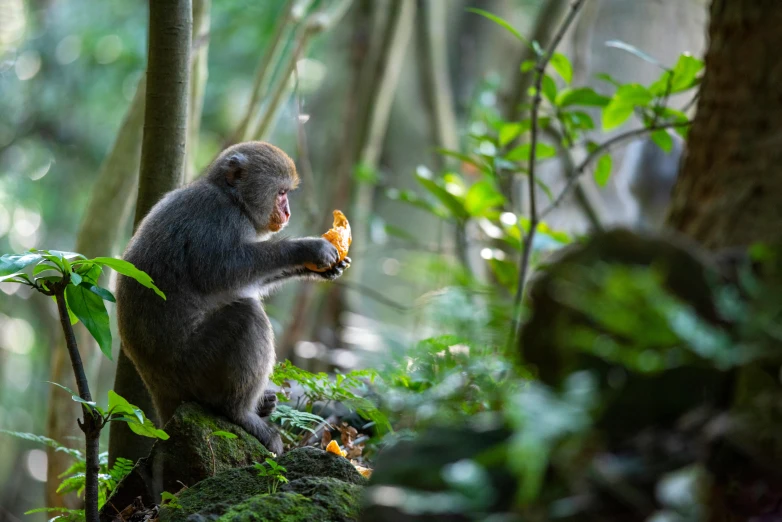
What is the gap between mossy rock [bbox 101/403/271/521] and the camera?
124 inches

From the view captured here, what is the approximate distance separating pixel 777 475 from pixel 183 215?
2.98 m

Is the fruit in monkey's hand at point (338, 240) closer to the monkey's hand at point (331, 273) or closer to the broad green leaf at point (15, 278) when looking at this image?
the monkey's hand at point (331, 273)

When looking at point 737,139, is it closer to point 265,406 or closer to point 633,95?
point 633,95

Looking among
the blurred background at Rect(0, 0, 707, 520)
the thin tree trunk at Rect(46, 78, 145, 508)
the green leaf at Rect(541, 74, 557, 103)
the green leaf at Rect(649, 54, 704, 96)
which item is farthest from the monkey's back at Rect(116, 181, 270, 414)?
the green leaf at Rect(649, 54, 704, 96)

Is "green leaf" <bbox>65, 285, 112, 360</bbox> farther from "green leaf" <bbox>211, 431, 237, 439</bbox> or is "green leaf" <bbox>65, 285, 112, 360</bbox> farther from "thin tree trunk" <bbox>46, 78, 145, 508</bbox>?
"thin tree trunk" <bbox>46, 78, 145, 508</bbox>

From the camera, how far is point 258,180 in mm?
4535

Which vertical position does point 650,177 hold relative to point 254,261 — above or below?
above

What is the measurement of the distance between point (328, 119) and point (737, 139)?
1008 cm

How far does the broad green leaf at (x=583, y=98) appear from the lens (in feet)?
13.5

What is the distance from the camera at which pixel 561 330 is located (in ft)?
5.86

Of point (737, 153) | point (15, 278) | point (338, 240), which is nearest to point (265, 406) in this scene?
point (338, 240)

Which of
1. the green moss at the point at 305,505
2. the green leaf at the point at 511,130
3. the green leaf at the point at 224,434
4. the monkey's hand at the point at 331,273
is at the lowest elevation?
the green moss at the point at 305,505

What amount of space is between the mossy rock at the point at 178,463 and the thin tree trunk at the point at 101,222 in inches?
85.2

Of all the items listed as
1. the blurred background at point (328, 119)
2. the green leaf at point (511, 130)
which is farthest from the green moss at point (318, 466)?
the blurred background at point (328, 119)
